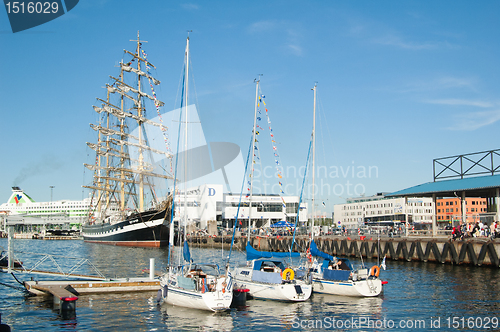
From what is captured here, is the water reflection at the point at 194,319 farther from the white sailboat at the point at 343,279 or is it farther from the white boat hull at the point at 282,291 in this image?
the white sailboat at the point at 343,279

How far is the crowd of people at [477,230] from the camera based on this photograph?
133 feet

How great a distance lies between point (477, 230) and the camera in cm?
4306

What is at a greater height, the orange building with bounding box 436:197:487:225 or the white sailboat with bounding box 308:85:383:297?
the orange building with bounding box 436:197:487:225

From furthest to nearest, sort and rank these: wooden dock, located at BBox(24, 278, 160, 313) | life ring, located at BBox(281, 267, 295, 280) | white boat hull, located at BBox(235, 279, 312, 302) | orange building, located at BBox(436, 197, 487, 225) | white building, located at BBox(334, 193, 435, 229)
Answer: orange building, located at BBox(436, 197, 487, 225)
white building, located at BBox(334, 193, 435, 229)
life ring, located at BBox(281, 267, 295, 280)
white boat hull, located at BBox(235, 279, 312, 302)
wooden dock, located at BBox(24, 278, 160, 313)

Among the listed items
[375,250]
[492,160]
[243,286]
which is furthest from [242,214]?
[243,286]

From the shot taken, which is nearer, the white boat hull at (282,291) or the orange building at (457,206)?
the white boat hull at (282,291)

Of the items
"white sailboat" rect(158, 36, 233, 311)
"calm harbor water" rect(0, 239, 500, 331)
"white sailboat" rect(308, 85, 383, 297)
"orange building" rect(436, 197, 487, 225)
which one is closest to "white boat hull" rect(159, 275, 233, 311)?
"white sailboat" rect(158, 36, 233, 311)

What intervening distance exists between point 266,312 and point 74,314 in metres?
9.67

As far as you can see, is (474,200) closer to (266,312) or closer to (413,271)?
(413,271)

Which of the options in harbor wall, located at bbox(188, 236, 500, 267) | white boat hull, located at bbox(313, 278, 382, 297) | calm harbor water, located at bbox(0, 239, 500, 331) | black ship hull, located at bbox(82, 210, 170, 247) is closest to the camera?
calm harbor water, located at bbox(0, 239, 500, 331)

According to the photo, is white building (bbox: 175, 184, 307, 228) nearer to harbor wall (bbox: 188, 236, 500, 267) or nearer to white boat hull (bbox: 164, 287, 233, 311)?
harbor wall (bbox: 188, 236, 500, 267)

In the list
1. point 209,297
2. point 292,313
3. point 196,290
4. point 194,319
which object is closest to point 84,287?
point 196,290

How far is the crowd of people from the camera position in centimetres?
4039

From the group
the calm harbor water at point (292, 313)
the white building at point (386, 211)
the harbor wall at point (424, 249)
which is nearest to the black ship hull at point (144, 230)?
the harbor wall at point (424, 249)
